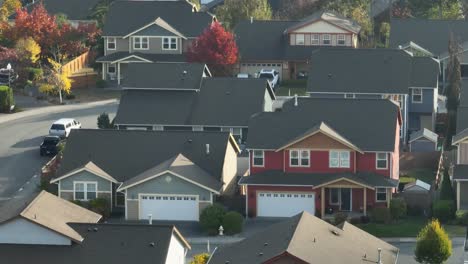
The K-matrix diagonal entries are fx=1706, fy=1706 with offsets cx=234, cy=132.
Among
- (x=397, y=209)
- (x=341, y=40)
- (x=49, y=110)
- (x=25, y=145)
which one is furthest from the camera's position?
(x=341, y=40)

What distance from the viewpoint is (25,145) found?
325ft

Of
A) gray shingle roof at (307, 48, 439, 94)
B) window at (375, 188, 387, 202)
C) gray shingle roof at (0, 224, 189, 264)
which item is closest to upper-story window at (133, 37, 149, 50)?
gray shingle roof at (307, 48, 439, 94)

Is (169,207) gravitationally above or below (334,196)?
below

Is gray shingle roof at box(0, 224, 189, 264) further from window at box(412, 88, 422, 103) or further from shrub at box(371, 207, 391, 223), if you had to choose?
window at box(412, 88, 422, 103)

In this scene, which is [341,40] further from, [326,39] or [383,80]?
[383,80]

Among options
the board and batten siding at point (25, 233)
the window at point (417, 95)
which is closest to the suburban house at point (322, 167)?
the window at point (417, 95)

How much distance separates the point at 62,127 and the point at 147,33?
18.2 metres

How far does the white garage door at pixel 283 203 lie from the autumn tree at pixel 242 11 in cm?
4311

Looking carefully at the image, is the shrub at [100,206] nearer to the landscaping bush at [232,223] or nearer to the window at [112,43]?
the landscaping bush at [232,223]

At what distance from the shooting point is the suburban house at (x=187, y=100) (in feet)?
318

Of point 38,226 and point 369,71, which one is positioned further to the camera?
point 369,71

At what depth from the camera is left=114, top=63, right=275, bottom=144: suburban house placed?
96938mm

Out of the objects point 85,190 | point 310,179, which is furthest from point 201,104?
point 310,179

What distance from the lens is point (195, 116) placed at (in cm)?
9738
